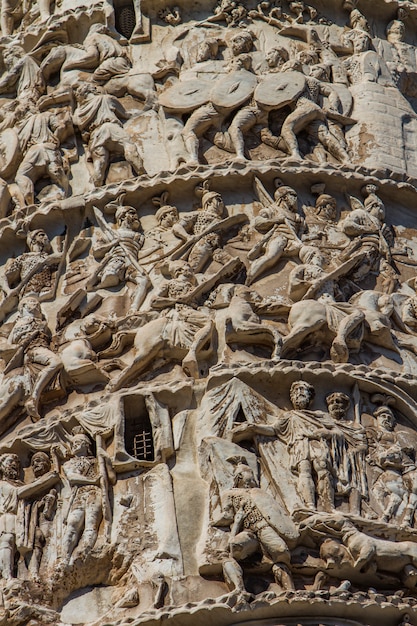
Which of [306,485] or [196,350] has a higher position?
[196,350]

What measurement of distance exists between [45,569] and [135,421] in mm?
1700

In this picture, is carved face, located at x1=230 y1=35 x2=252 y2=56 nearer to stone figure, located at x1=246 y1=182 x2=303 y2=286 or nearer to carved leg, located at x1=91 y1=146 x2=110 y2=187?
carved leg, located at x1=91 y1=146 x2=110 y2=187

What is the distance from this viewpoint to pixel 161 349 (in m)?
16.0

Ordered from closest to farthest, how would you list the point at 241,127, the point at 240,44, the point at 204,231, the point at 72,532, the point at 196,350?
the point at 72,532 < the point at 196,350 < the point at 204,231 < the point at 241,127 < the point at 240,44

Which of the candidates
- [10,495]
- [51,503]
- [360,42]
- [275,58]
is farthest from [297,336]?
[360,42]

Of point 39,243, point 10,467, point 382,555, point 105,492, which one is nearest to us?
point 382,555

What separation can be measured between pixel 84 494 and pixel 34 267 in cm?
322

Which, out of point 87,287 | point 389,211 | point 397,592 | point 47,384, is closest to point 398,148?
point 389,211

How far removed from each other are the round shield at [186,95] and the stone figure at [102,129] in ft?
1.58

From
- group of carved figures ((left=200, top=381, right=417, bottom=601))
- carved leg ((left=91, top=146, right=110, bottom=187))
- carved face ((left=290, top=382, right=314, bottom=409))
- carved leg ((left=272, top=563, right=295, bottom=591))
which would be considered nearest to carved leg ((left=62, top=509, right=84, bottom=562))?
group of carved figures ((left=200, top=381, right=417, bottom=601))

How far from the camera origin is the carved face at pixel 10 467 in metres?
15.5

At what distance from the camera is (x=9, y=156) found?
1872 cm

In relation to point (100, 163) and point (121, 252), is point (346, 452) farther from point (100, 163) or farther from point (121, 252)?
point (100, 163)

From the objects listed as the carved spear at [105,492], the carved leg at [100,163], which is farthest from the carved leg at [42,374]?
the carved leg at [100,163]
